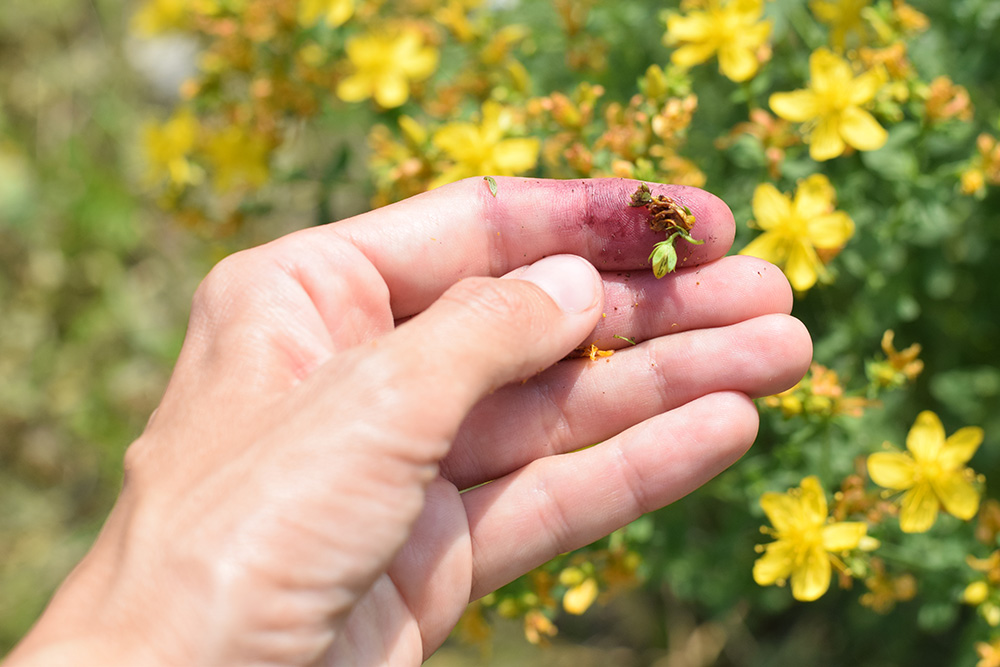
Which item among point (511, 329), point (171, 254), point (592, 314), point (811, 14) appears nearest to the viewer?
point (511, 329)

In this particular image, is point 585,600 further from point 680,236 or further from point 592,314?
point 680,236

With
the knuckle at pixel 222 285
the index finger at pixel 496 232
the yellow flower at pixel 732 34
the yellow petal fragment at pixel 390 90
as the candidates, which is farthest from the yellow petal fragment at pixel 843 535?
the yellow petal fragment at pixel 390 90

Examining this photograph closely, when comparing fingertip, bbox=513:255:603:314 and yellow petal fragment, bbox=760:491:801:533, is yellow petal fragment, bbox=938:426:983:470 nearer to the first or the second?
yellow petal fragment, bbox=760:491:801:533

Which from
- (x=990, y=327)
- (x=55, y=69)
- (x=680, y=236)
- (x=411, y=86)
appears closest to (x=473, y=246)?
(x=680, y=236)

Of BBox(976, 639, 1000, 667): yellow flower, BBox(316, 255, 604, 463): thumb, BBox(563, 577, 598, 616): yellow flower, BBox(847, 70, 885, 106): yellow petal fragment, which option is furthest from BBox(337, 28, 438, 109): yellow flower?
BBox(976, 639, 1000, 667): yellow flower

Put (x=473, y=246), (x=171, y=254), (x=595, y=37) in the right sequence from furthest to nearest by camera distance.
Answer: (x=171, y=254) < (x=595, y=37) < (x=473, y=246)

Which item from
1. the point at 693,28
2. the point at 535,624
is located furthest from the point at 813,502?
the point at 693,28

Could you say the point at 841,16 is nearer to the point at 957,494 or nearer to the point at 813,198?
the point at 813,198
